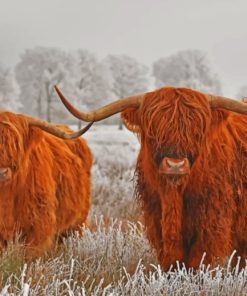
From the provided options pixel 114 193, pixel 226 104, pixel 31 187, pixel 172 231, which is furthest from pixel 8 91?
pixel 226 104

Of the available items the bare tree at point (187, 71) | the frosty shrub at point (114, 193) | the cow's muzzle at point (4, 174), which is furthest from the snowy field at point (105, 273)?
the bare tree at point (187, 71)

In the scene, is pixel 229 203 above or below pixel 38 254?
above

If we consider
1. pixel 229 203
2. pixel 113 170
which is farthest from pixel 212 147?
pixel 113 170

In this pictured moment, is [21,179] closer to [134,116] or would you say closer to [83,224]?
[134,116]

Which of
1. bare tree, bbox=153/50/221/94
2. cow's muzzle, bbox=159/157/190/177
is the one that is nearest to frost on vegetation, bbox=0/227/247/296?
cow's muzzle, bbox=159/157/190/177

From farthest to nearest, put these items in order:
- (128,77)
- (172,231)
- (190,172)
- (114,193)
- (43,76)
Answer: (128,77) → (43,76) → (114,193) → (172,231) → (190,172)

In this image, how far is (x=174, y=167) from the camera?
11.7 feet

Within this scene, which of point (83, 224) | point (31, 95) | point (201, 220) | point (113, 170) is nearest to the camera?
point (201, 220)

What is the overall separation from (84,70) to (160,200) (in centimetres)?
4963

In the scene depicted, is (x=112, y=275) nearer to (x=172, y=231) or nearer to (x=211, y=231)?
(x=172, y=231)

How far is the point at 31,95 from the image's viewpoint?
5088 cm

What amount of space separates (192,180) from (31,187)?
148 centimetres

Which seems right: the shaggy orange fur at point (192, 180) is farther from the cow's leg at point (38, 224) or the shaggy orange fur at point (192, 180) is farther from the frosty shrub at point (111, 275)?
the cow's leg at point (38, 224)

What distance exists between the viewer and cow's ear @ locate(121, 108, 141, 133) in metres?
4.05
